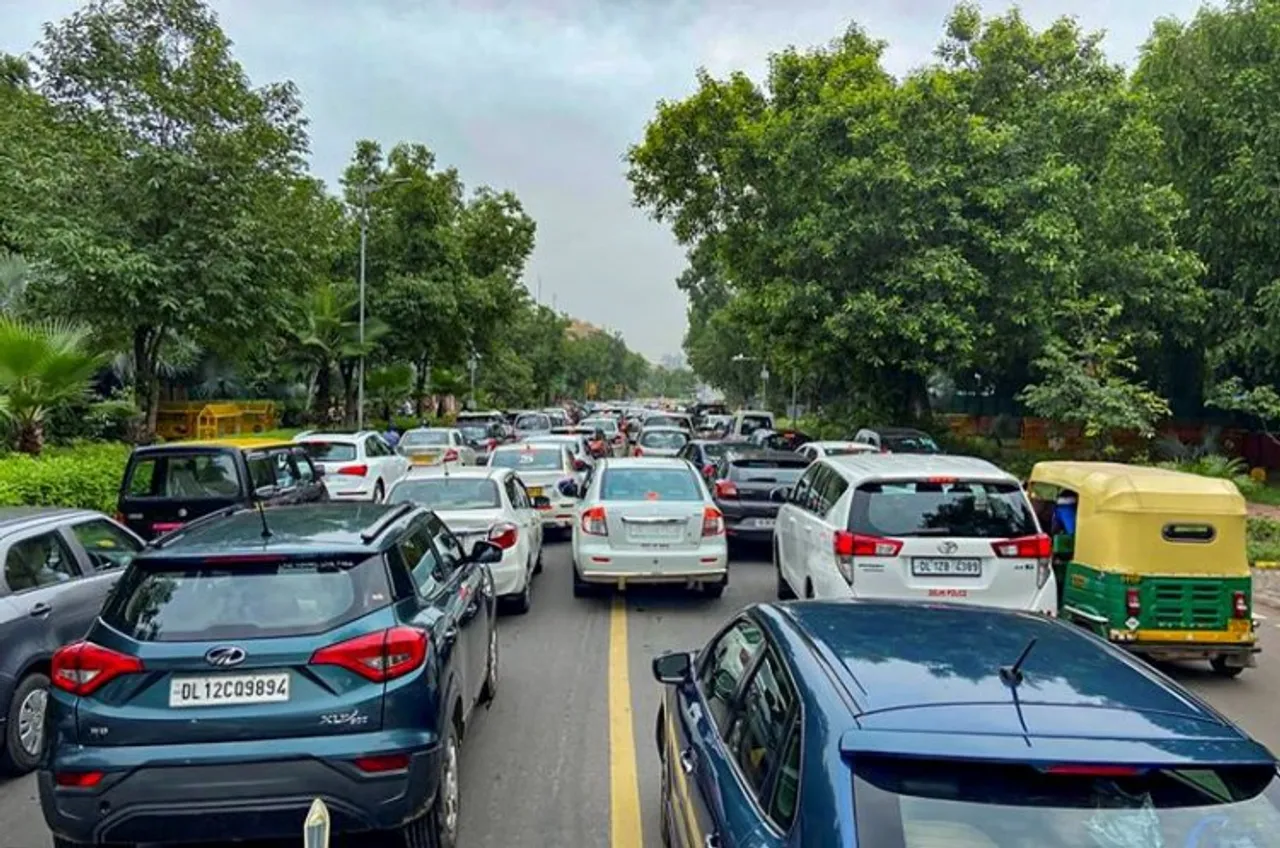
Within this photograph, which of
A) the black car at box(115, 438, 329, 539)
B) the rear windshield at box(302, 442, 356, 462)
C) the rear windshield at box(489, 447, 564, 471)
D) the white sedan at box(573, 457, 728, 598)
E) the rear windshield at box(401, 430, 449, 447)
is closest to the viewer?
the white sedan at box(573, 457, 728, 598)

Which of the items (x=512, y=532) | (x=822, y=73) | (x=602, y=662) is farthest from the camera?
(x=822, y=73)

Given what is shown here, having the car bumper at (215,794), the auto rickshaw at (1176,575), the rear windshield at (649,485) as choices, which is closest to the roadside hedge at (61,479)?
the rear windshield at (649,485)

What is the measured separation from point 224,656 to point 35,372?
1155cm

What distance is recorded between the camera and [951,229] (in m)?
20.3

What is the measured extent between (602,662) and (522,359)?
5765 centimetres

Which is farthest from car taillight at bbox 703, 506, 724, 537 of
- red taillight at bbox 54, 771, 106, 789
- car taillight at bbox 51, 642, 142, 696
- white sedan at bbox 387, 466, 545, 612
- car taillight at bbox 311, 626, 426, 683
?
red taillight at bbox 54, 771, 106, 789

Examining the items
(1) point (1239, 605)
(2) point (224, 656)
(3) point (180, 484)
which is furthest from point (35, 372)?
(1) point (1239, 605)

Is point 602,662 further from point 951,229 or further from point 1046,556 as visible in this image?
point 951,229

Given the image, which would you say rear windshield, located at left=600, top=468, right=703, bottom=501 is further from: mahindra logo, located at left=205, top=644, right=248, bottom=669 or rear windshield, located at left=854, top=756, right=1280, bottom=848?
rear windshield, located at left=854, top=756, right=1280, bottom=848

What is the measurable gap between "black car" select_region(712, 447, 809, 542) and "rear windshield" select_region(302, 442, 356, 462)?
8.00 metres

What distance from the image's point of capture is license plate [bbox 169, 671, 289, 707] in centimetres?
383

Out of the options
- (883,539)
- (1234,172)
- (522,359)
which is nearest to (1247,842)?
(883,539)

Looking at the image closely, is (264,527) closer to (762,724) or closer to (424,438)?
(762,724)

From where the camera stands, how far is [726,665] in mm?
3859
